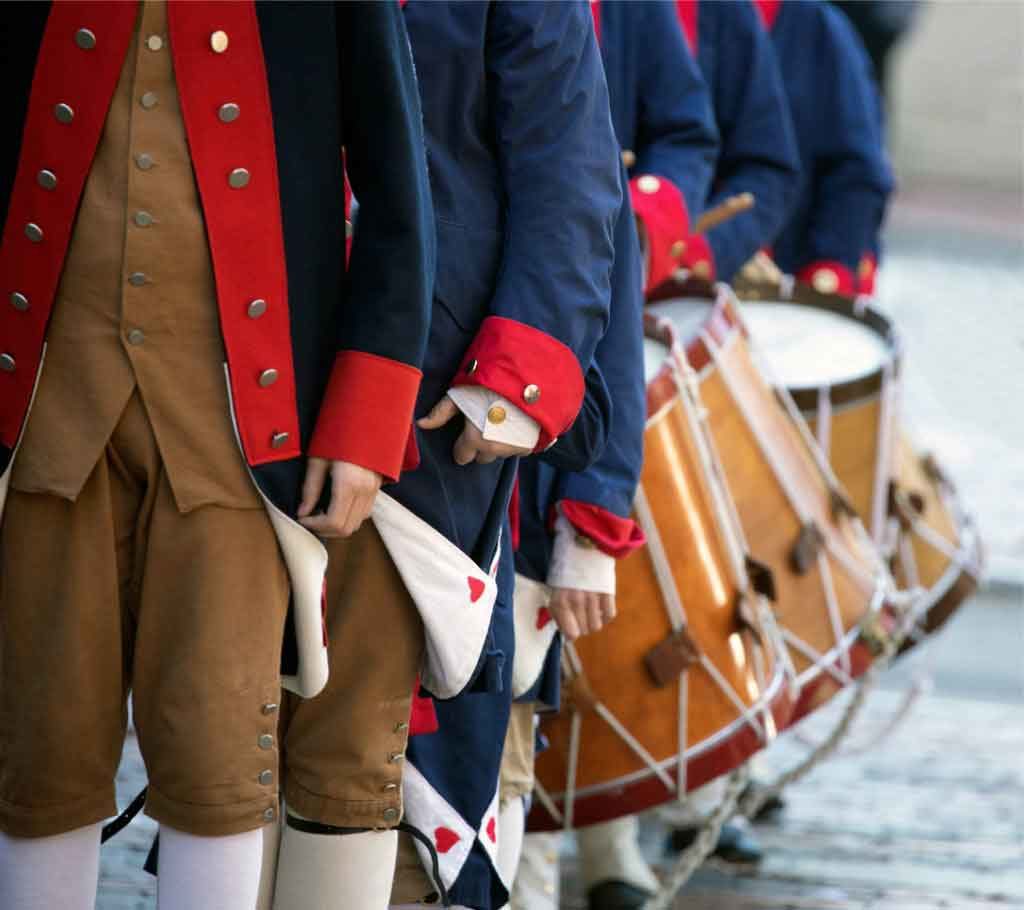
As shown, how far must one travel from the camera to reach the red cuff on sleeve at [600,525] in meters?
2.40

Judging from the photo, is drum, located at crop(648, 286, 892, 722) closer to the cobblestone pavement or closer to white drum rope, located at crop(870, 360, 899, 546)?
white drum rope, located at crop(870, 360, 899, 546)

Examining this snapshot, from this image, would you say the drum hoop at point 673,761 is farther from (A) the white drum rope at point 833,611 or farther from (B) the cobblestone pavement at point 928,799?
(B) the cobblestone pavement at point 928,799

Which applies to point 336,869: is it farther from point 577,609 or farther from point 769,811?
point 769,811

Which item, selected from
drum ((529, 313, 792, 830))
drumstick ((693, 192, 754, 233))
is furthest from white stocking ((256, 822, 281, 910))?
drumstick ((693, 192, 754, 233))

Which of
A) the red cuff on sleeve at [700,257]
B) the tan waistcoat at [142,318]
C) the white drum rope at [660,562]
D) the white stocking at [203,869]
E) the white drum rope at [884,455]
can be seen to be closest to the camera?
the tan waistcoat at [142,318]

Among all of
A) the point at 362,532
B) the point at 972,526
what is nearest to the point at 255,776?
the point at 362,532

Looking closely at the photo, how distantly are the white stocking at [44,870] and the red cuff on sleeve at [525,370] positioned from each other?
581 mm

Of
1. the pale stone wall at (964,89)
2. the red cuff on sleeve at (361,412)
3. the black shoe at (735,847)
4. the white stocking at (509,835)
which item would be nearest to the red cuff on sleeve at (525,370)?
the red cuff on sleeve at (361,412)

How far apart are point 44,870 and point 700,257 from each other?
211 centimetres

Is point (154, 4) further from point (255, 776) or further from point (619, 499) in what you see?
point (619, 499)

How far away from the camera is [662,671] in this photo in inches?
108

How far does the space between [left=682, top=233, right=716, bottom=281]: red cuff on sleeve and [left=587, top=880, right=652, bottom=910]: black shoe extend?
1115 millimetres

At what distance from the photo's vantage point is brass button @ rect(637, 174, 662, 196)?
3.18 metres

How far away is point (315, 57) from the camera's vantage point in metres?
1.85
